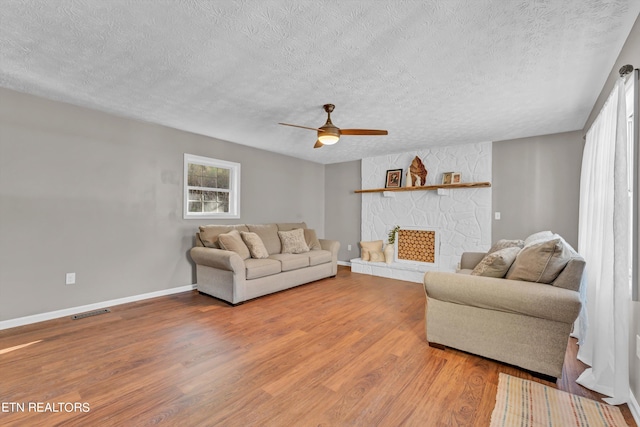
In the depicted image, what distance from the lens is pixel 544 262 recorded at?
2.13 metres

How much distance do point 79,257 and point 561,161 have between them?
6646 millimetres

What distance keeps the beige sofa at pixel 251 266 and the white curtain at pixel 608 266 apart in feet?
10.7

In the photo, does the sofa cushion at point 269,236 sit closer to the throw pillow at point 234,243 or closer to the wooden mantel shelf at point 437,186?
the throw pillow at point 234,243

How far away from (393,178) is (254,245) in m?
3.17

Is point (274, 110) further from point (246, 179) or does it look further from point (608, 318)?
point (608, 318)

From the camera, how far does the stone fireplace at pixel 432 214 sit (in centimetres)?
489

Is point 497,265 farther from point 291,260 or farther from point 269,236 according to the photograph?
point 269,236

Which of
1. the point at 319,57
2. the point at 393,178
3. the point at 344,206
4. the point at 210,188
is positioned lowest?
the point at 344,206

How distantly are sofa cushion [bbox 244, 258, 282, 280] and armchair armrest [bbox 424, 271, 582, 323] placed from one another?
222cm

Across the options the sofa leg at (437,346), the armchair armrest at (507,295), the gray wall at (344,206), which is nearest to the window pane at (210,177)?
the gray wall at (344,206)

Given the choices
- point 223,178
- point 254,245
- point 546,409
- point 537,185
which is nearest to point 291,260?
point 254,245

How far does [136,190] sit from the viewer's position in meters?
3.82

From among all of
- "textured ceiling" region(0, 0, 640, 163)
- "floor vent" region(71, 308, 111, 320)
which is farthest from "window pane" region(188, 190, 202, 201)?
"floor vent" region(71, 308, 111, 320)

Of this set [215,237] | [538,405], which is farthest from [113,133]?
[538,405]
